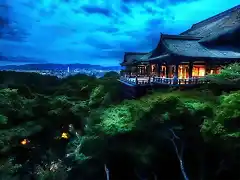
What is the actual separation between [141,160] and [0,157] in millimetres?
10913

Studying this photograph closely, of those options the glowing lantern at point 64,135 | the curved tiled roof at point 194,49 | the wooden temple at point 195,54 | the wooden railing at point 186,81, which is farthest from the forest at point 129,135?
the curved tiled roof at point 194,49

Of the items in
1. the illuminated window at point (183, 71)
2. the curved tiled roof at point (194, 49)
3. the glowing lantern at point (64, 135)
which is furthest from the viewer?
the illuminated window at point (183, 71)

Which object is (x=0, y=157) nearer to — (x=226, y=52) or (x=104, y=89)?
(x=104, y=89)

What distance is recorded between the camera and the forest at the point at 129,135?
1455cm

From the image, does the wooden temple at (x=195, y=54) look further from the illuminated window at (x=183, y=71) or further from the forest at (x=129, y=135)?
the forest at (x=129, y=135)

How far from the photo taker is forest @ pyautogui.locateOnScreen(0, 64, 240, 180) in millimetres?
14555

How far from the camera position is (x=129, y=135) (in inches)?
713

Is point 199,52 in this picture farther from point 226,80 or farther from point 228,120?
point 228,120

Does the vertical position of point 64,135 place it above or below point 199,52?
below

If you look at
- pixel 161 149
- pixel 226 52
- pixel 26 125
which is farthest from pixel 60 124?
pixel 226 52

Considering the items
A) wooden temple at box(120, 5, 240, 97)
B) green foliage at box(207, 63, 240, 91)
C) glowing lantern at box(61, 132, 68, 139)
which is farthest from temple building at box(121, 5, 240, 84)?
glowing lantern at box(61, 132, 68, 139)

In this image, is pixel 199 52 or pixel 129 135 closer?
pixel 129 135

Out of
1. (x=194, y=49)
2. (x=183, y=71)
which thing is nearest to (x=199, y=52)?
(x=194, y=49)

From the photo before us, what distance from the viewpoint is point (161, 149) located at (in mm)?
18656
